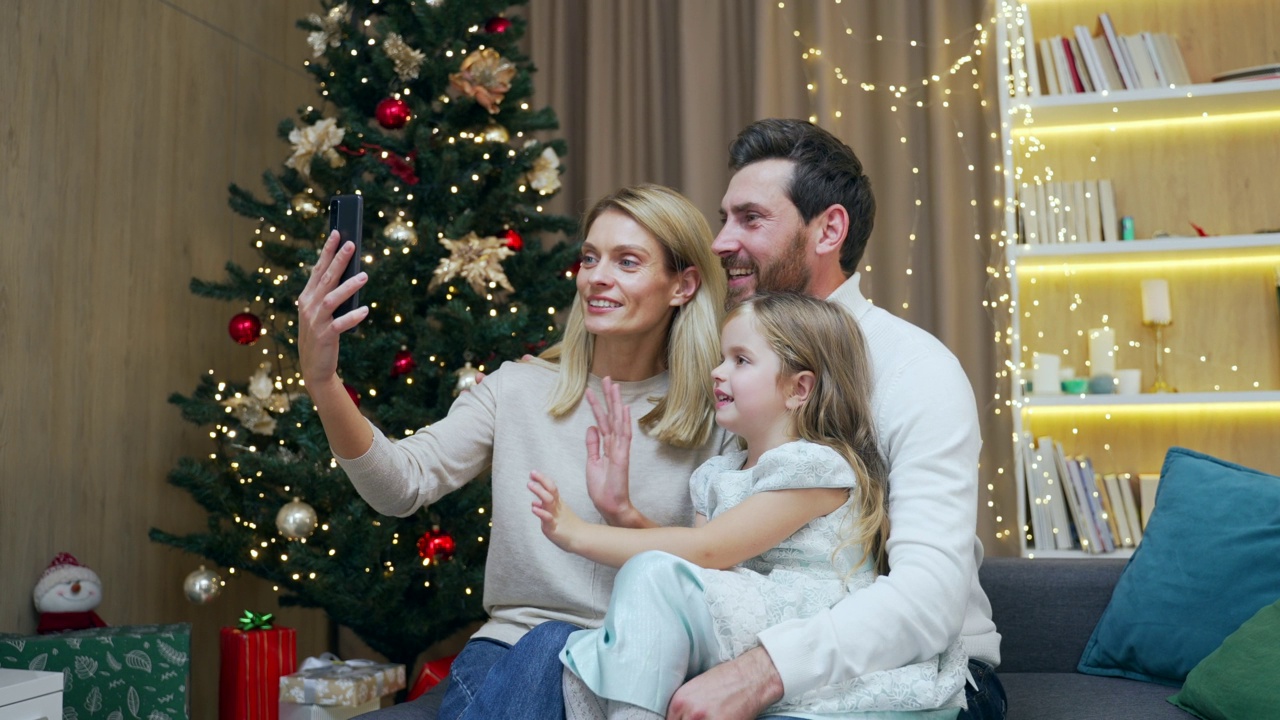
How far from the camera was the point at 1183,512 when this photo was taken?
7.02 ft

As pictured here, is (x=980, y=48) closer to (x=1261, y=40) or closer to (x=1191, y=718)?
(x=1261, y=40)

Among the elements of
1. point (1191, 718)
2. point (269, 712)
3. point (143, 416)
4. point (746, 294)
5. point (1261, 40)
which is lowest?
point (269, 712)

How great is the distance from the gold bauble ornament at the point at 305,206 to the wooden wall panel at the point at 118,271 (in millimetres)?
560

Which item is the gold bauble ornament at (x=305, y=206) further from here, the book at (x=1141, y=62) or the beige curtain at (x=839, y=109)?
the book at (x=1141, y=62)

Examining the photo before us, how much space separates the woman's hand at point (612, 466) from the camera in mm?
1705

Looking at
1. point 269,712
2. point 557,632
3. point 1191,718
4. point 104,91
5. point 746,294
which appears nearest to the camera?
point 557,632

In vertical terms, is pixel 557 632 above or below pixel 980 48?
below

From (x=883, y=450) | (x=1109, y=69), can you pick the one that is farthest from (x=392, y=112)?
(x=1109, y=69)

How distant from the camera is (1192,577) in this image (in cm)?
205

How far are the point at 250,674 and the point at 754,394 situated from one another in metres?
1.80

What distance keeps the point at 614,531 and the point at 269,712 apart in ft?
5.59

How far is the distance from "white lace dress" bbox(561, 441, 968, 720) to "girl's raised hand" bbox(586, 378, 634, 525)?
0.15 meters

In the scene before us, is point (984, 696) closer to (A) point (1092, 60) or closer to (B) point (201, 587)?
(B) point (201, 587)

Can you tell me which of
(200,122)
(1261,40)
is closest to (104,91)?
(200,122)
